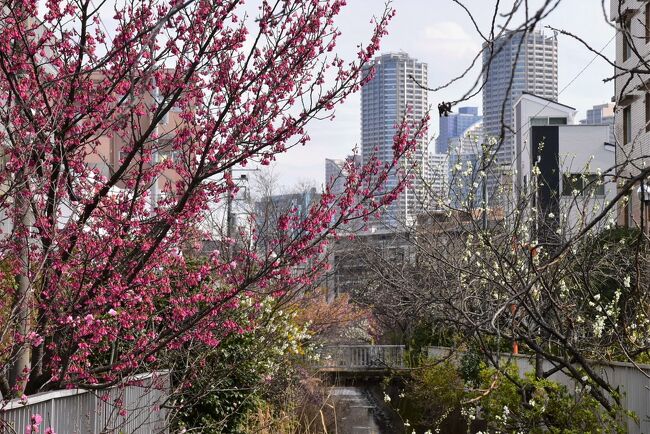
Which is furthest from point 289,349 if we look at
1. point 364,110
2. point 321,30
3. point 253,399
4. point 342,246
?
point 364,110

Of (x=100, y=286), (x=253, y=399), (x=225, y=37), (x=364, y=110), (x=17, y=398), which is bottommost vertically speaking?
(x=253, y=399)

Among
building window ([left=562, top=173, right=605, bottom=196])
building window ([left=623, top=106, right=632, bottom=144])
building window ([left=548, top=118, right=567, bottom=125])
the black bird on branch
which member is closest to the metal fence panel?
building window ([left=562, top=173, right=605, bottom=196])

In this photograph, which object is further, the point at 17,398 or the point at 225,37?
the point at 225,37

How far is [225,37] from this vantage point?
8453 millimetres

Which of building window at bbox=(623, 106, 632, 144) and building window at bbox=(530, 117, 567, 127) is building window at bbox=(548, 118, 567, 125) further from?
building window at bbox=(623, 106, 632, 144)

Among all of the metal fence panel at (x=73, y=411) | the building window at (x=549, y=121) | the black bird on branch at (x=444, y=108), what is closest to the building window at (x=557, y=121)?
the building window at (x=549, y=121)

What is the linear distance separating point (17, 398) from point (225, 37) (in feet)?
11.0

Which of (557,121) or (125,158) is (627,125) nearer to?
(557,121)

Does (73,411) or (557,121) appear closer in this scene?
(73,411)

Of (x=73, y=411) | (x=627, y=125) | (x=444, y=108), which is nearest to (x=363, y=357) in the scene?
(x=627, y=125)

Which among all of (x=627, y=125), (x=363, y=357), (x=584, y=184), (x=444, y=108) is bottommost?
(x=363, y=357)

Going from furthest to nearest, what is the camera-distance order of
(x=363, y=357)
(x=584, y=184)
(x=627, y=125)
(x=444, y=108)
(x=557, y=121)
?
(x=557, y=121), (x=627, y=125), (x=363, y=357), (x=584, y=184), (x=444, y=108)

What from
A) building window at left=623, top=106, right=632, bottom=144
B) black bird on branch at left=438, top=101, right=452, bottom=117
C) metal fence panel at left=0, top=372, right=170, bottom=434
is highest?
building window at left=623, top=106, right=632, bottom=144

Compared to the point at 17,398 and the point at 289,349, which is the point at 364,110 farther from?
the point at 17,398
